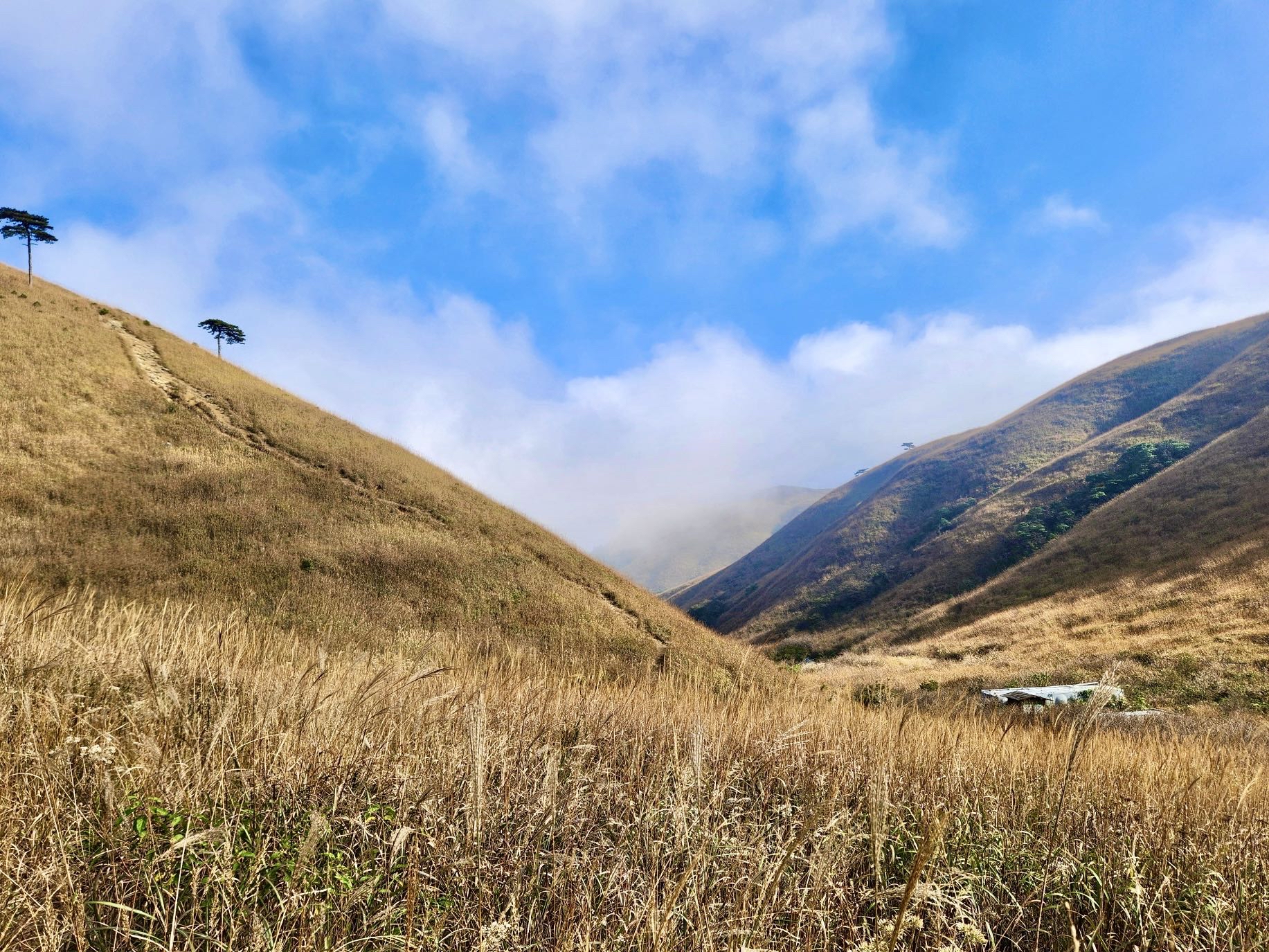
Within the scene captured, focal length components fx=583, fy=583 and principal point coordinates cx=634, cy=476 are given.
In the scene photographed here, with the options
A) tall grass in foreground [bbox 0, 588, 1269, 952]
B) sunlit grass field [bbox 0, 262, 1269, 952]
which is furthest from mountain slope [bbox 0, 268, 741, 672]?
tall grass in foreground [bbox 0, 588, 1269, 952]

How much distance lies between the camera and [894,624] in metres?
69.1

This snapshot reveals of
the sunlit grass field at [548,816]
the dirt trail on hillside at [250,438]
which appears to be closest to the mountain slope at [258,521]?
the dirt trail on hillside at [250,438]

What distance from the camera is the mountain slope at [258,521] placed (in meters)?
26.8

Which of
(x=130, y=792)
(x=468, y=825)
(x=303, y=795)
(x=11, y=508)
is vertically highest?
(x=11, y=508)

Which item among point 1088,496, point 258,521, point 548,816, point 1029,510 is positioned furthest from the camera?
point 1029,510

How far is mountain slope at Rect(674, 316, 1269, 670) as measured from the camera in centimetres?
6319

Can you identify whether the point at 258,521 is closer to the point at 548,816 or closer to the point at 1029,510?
the point at 548,816

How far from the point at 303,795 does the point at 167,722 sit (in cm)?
147

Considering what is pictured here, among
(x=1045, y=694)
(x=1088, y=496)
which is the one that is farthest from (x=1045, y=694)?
(x=1088, y=496)

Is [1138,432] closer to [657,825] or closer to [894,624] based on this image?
[894,624]

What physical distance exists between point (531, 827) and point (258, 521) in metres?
35.9

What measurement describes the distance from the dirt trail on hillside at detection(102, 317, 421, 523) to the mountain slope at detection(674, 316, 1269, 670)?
2063 inches

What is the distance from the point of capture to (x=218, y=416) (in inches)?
1869

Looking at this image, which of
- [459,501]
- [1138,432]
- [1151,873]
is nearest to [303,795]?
[1151,873]
